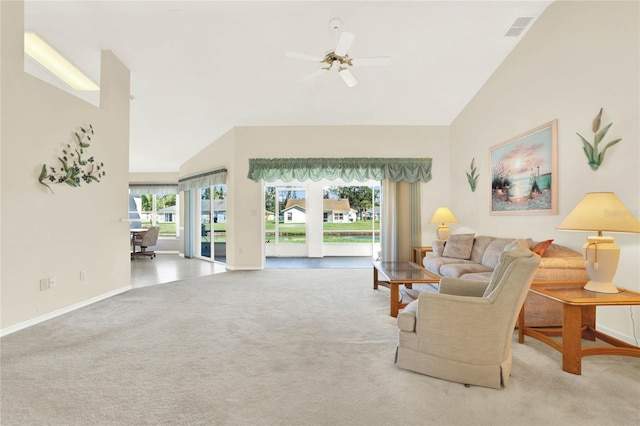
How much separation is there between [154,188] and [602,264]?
31.8ft

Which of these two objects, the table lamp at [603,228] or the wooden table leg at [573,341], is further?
the table lamp at [603,228]

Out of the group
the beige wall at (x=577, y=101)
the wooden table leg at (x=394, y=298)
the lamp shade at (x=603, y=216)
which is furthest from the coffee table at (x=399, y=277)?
the beige wall at (x=577, y=101)

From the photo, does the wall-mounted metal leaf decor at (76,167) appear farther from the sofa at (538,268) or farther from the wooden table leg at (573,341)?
the wooden table leg at (573,341)

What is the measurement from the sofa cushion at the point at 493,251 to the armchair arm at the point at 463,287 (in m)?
1.94

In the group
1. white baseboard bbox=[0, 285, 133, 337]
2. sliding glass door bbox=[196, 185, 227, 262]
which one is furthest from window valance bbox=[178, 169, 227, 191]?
white baseboard bbox=[0, 285, 133, 337]

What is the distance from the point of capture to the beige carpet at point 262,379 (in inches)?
67.6

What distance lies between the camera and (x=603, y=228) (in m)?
2.44

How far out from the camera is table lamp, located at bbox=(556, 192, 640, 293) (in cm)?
240

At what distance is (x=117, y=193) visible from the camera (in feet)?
14.8

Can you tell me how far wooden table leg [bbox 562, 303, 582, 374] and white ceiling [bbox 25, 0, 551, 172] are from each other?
348 cm

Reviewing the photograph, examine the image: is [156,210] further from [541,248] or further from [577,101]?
[577,101]

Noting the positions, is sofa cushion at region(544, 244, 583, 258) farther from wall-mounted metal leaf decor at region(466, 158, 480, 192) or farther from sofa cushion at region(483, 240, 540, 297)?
wall-mounted metal leaf decor at region(466, 158, 480, 192)

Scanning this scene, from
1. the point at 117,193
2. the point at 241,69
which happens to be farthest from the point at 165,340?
the point at 241,69

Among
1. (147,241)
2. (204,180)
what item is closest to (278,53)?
(204,180)
